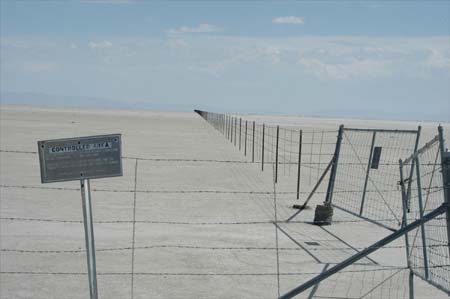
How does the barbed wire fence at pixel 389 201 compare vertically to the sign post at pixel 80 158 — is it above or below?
below

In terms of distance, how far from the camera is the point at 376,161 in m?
14.1

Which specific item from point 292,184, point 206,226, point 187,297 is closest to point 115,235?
point 206,226

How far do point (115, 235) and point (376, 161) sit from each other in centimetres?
570

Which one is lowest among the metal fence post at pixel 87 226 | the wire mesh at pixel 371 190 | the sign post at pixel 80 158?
the wire mesh at pixel 371 190

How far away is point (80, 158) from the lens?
20.6 ft

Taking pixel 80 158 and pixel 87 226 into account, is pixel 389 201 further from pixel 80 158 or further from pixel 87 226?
pixel 80 158

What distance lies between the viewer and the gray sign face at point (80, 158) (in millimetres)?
6188

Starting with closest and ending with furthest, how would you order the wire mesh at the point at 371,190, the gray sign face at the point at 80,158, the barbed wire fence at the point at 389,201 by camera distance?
the gray sign face at the point at 80,158
the barbed wire fence at the point at 389,201
the wire mesh at the point at 371,190

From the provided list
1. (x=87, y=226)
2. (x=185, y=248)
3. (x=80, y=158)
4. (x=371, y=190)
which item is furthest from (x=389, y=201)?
(x=80, y=158)

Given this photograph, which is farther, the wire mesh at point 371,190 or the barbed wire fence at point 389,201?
the wire mesh at point 371,190

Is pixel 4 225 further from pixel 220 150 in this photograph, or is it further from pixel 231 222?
pixel 220 150

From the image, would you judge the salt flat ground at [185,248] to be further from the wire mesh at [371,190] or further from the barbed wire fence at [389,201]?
the wire mesh at [371,190]

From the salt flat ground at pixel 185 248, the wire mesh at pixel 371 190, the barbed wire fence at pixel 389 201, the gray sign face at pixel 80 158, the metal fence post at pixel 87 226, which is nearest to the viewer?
the gray sign face at pixel 80 158

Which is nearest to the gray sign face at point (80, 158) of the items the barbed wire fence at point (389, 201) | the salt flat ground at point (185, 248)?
the barbed wire fence at point (389, 201)
